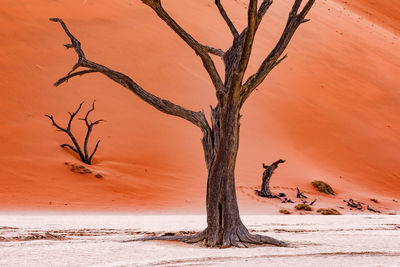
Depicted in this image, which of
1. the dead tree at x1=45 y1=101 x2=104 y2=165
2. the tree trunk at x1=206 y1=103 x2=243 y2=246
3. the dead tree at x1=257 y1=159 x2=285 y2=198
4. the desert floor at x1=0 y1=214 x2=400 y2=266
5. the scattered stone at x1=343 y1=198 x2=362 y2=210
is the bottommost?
the desert floor at x1=0 y1=214 x2=400 y2=266

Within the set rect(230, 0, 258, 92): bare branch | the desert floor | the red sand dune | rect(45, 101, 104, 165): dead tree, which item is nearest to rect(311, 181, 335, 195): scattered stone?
the red sand dune

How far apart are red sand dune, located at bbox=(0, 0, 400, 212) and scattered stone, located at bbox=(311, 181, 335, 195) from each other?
0.87 ft

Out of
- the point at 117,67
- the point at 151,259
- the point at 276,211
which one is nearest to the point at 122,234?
the point at 151,259

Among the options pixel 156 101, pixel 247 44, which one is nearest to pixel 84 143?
pixel 156 101

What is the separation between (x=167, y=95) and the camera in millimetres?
22984

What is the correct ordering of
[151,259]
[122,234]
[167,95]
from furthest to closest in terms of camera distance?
[167,95] < [122,234] < [151,259]

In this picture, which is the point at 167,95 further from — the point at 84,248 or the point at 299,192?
the point at 84,248

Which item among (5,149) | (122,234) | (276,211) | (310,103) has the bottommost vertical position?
(122,234)

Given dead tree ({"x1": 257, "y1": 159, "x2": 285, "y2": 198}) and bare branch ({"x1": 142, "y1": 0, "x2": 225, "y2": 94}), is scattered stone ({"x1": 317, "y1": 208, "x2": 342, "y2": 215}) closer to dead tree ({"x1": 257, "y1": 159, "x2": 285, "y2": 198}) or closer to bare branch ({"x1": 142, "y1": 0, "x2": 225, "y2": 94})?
dead tree ({"x1": 257, "y1": 159, "x2": 285, "y2": 198})

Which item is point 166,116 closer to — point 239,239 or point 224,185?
point 224,185

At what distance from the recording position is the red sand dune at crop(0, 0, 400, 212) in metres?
17.6

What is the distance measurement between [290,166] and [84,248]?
14960 mm

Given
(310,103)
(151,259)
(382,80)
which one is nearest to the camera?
(151,259)

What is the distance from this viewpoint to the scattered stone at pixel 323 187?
65.7 feet
